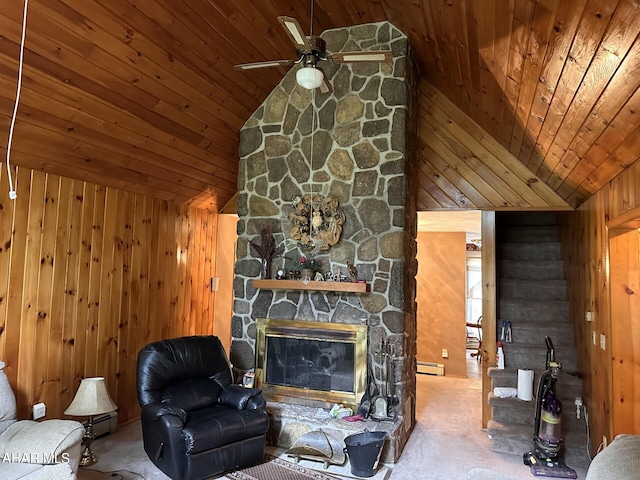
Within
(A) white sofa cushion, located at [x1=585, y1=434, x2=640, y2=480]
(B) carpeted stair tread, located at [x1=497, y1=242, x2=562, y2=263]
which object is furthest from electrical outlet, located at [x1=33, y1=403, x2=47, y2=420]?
(B) carpeted stair tread, located at [x1=497, y1=242, x2=562, y2=263]

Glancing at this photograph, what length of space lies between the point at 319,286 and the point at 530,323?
2.68m

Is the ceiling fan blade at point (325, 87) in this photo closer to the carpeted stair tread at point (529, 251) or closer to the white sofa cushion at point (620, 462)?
the white sofa cushion at point (620, 462)

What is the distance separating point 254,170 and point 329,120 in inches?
40.7

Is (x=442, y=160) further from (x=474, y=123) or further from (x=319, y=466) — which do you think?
(x=319, y=466)

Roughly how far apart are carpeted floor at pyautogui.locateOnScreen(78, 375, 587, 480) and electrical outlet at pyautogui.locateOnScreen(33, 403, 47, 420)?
583mm

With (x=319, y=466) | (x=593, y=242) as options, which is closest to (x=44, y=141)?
(x=319, y=466)

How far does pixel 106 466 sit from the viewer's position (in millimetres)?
3750

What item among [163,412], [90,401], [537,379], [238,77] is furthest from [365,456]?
[238,77]

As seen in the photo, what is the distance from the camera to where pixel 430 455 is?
13.8 ft

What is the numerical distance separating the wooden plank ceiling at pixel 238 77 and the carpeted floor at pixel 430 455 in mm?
2504

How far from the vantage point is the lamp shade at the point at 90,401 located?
3.75 m

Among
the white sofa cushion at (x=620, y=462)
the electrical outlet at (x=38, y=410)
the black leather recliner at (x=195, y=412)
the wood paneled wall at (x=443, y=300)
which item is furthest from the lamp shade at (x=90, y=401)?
the wood paneled wall at (x=443, y=300)

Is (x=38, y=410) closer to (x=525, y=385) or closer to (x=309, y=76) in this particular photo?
(x=309, y=76)

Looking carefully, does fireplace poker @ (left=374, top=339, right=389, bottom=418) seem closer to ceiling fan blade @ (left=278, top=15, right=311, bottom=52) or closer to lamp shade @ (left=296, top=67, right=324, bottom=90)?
lamp shade @ (left=296, top=67, right=324, bottom=90)
